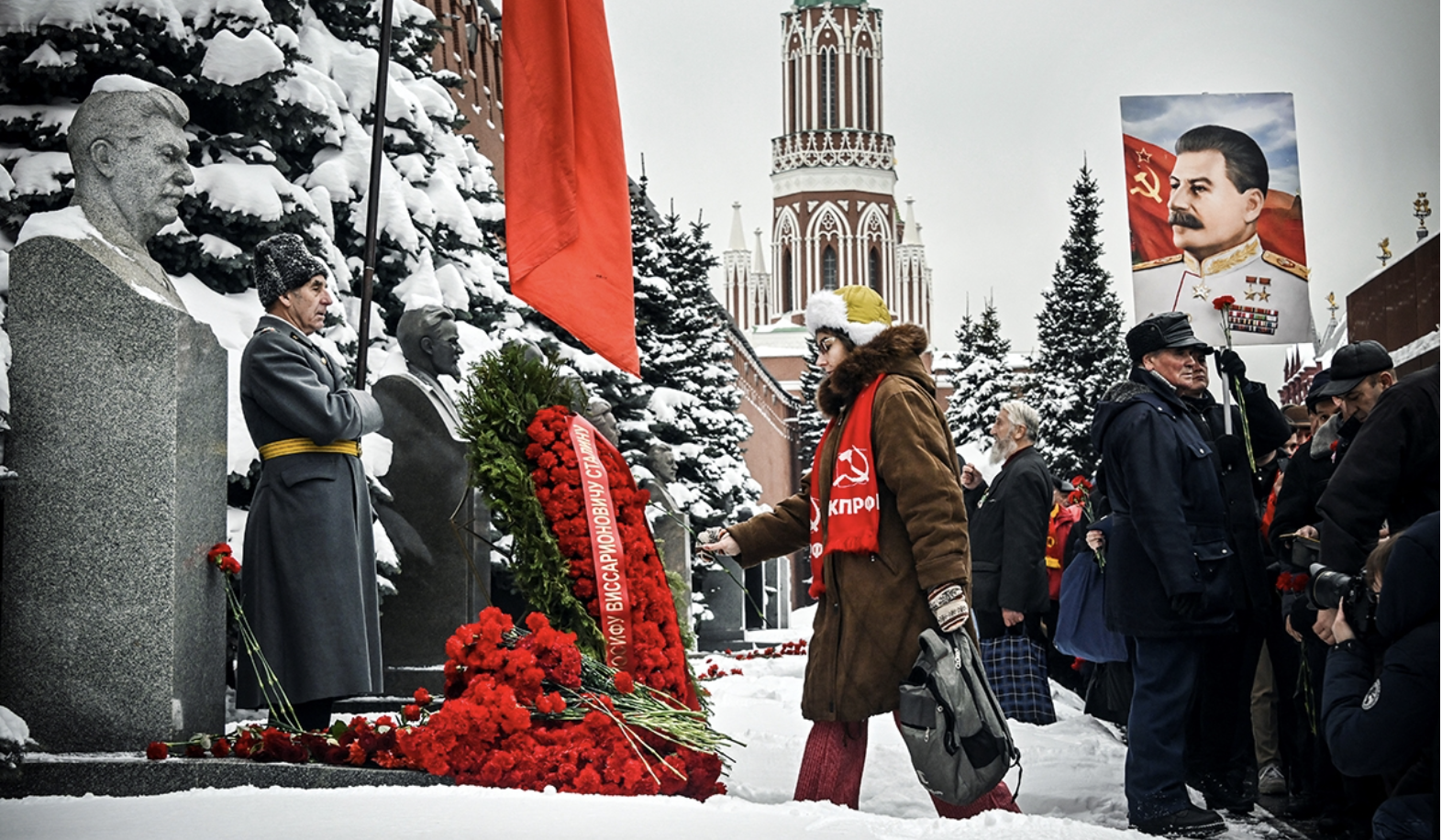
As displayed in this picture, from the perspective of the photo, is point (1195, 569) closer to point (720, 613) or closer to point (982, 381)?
point (720, 613)

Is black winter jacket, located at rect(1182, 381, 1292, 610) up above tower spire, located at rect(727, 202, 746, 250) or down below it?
below

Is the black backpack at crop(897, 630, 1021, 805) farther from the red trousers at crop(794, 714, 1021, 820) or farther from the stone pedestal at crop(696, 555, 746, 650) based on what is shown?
the stone pedestal at crop(696, 555, 746, 650)

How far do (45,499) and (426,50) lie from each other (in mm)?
8165

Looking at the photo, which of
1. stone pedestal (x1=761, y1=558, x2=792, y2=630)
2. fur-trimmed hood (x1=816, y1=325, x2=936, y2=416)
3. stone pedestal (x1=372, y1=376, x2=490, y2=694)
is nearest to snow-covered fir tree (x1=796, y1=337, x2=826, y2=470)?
stone pedestal (x1=761, y1=558, x2=792, y2=630)

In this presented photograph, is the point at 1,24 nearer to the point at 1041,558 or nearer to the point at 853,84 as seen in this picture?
the point at 1041,558

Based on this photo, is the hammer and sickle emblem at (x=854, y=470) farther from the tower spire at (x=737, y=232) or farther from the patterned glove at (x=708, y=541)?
the tower spire at (x=737, y=232)

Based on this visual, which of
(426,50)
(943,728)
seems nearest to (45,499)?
(943,728)

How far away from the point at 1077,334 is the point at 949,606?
3706 cm

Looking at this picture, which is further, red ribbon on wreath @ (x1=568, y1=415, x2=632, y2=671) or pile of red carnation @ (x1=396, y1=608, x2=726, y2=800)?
A: red ribbon on wreath @ (x1=568, y1=415, x2=632, y2=671)

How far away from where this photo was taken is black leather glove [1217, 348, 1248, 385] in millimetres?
7883

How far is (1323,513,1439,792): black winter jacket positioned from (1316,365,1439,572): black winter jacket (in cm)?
57

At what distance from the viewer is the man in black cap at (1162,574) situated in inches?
253

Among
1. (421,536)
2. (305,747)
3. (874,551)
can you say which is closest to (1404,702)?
(874,551)

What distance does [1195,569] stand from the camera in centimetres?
650
